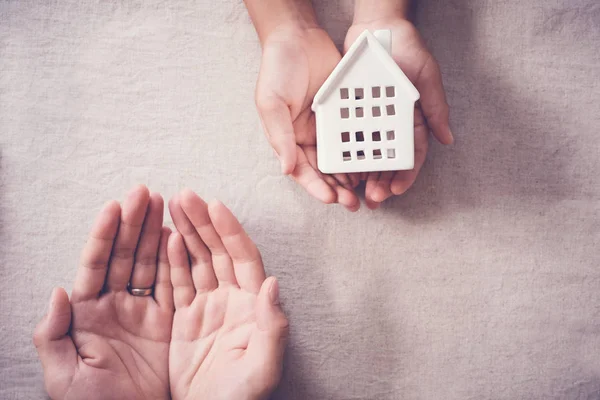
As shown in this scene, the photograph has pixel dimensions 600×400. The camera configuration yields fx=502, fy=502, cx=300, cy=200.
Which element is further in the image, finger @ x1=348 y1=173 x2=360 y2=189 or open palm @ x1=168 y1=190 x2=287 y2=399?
finger @ x1=348 y1=173 x2=360 y2=189

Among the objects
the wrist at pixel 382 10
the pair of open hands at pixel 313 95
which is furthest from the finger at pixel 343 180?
the wrist at pixel 382 10

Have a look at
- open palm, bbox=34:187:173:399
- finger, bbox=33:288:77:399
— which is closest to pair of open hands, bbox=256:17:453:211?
open palm, bbox=34:187:173:399

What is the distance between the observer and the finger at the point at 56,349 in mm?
644

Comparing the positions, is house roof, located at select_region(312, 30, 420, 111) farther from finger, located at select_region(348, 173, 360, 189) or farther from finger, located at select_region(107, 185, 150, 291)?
finger, located at select_region(107, 185, 150, 291)

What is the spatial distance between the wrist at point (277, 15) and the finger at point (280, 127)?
14cm

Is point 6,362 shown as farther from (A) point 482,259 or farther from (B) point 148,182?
(A) point 482,259

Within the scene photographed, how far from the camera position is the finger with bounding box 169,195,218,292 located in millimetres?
718

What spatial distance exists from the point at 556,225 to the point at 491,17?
0.36 meters

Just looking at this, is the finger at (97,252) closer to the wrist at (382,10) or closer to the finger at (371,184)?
the finger at (371,184)

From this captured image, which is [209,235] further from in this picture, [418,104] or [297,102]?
[418,104]

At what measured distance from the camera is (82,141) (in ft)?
2.68

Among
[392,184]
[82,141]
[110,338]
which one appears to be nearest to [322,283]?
[392,184]

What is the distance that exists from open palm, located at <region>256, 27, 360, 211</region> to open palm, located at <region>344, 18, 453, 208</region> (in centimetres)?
5

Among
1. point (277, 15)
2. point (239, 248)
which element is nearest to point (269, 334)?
point (239, 248)
